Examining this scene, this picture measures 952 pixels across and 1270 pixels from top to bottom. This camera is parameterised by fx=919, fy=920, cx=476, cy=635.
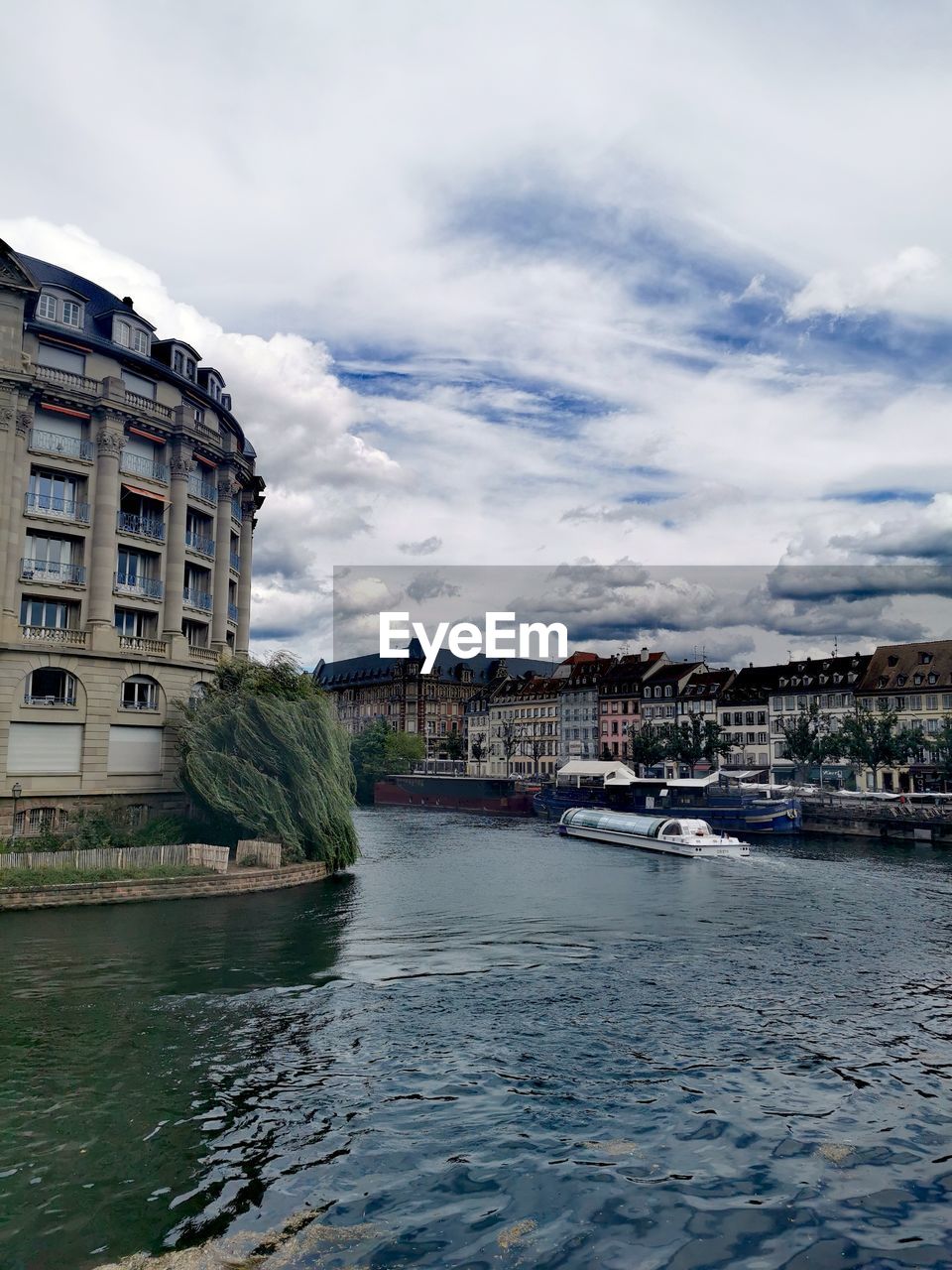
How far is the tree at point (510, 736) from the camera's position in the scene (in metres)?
166

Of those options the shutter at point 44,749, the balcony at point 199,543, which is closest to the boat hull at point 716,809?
the balcony at point 199,543

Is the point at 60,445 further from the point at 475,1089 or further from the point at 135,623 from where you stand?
the point at 475,1089

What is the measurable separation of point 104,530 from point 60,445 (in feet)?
15.8

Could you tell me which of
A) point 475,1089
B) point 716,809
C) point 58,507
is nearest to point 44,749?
point 58,507

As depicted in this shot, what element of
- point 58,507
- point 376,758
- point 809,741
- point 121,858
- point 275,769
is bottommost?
point 121,858

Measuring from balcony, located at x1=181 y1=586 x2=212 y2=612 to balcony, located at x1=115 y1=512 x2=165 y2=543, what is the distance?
4084 mm

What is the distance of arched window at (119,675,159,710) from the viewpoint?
47.9 m

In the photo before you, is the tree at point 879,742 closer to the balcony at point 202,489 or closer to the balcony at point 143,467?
the balcony at point 202,489

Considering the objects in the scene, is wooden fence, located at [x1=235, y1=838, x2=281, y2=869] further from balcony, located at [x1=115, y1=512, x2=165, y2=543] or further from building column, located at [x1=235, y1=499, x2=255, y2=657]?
building column, located at [x1=235, y1=499, x2=255, y2=657]

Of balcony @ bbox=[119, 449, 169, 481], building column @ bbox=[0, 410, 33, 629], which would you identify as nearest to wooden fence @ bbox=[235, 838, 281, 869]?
building column @ bbox=[0, 410, 33, 629]

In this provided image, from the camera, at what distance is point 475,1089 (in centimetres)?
1800

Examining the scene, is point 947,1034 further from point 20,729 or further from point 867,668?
point 867,668

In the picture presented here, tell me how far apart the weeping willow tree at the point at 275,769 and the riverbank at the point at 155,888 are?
7.89 feet

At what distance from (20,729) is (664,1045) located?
35.0 metres
